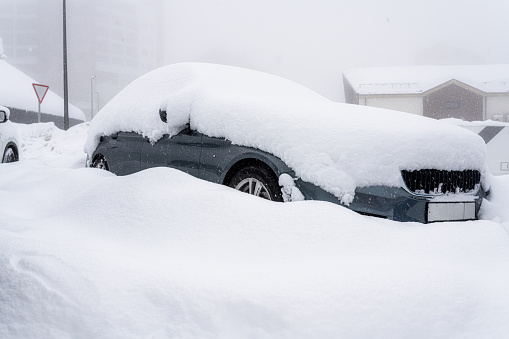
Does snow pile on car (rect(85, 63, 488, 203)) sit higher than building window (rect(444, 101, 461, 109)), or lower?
lower

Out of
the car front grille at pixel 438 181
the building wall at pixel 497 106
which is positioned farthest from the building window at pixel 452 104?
the car front grille at pixel 438 181

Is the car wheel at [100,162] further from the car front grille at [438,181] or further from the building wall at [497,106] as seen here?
the building wall at [497,106]

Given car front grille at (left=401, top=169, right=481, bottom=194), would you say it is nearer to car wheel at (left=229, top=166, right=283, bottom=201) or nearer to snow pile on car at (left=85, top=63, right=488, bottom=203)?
snow pile on car at (left=85, top=63, right=488, bottom=203)

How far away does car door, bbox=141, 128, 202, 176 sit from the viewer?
3.88 meters

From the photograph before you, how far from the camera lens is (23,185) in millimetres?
3916

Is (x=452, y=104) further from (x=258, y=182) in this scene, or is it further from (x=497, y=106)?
(x=258, y=182)

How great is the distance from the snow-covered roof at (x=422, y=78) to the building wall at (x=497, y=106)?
0.47 metres

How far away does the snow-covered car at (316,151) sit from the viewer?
2.98 metres

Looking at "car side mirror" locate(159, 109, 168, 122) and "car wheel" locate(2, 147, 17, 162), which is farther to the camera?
"car wheel" locate(2, 147, 17, 162)

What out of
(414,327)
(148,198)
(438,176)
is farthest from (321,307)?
(438,176)

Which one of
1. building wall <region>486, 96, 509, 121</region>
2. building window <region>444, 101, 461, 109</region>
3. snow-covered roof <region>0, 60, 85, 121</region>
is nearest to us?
building wall <region>486, 96, 509, 121</region>

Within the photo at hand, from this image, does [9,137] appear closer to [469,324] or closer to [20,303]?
[20,303]

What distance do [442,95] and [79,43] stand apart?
70.3 meters

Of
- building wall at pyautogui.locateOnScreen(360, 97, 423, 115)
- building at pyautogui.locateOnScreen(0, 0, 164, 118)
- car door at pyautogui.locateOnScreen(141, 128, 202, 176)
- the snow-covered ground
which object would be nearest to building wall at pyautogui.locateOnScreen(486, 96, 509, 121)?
building wall at pyautogui.locateOnScreen(360, 97, 423, 115)
